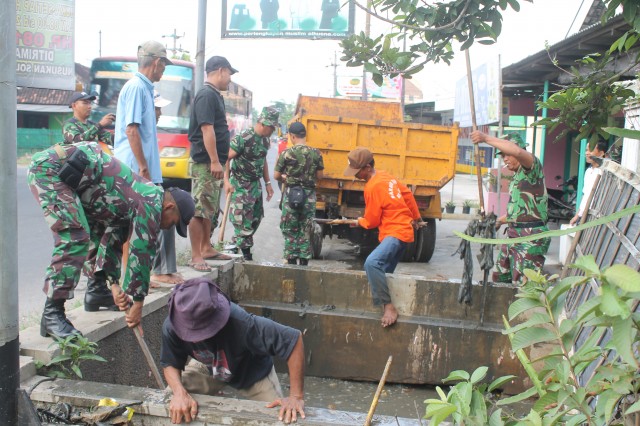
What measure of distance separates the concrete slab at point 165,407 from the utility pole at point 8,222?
11.5 inches

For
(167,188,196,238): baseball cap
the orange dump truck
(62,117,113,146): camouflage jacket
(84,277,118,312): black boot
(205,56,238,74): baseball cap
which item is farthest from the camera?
the orange dump truck

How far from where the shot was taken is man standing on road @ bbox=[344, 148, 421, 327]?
5766 mm

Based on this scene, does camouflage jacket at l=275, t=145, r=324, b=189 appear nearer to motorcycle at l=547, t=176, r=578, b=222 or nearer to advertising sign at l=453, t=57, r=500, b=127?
advertising sign at l=453, t=57, r=500, b=127

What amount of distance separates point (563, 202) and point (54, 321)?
11.4 m

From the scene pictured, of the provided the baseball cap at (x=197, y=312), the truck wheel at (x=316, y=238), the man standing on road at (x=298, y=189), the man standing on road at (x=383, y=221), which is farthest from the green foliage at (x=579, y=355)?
the truck wheel at (x=316, y=238)

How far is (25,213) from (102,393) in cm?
980

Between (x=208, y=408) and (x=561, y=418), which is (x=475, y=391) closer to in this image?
(x=561, y=418)

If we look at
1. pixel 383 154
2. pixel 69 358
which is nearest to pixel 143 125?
pixel 69 358

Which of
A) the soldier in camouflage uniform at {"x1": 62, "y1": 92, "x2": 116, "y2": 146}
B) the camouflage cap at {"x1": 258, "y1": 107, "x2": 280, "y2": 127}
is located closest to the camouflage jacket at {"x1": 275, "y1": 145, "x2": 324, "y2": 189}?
the camouflage cap at {"x1": 258, "y1": 107, "x2": 280, "y2": 127}

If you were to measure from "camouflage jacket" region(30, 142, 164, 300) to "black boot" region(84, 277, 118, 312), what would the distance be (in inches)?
18.3

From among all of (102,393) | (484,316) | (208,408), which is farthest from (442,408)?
(484,316)

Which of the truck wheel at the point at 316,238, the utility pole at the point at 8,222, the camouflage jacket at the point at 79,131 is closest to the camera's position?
the utility pole at the point at 8,222

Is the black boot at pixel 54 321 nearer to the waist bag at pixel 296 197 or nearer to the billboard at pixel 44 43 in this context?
the billboard at pixel 44 43

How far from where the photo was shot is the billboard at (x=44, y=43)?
508 cm
